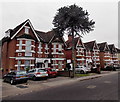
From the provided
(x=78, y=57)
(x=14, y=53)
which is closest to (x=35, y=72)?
(x=14, y=53)

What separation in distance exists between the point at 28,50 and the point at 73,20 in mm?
10836

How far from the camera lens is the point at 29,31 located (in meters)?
23.5

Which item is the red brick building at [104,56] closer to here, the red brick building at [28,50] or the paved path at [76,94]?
the red brick building at [28,50]

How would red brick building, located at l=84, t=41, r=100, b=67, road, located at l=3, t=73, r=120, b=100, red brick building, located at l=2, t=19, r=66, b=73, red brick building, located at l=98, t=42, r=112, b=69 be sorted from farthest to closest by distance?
red brick building, located at l=98, t=42, r=112, b=69, red brick building, located at l=84, t=41, r=100, b=67, red brick building, located at l=2, t=19, r=66, b=73, road, located at l=3, t=73, r=120, b=100

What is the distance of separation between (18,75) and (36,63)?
10.2m

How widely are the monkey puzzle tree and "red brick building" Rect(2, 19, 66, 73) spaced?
547 centimetres

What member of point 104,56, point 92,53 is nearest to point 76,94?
point 92,53

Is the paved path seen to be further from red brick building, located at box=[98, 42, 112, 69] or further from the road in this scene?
red brick building, located at box=[98, 42, 112, 69]

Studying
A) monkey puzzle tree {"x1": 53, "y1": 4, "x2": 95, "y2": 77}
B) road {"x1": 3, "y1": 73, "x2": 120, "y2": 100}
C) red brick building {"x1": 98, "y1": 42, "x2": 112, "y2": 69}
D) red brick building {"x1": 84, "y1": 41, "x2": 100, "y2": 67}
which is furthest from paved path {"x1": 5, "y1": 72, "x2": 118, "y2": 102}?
red brick building {"x1": 98, "y1": 42, "x2": 112, "y2": 69}

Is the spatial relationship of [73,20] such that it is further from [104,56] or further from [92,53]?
[104,56]

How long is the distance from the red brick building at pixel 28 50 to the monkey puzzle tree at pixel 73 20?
5465 millimetres

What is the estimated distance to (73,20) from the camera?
21.6 metres

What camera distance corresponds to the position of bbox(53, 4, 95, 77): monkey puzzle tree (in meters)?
21.4

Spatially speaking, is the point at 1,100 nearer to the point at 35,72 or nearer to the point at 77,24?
the point at 35,72
